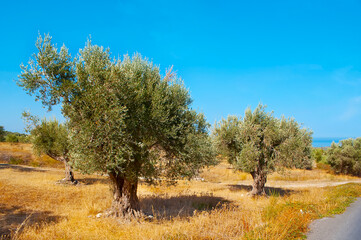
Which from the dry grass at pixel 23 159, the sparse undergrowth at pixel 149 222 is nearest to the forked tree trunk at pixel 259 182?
the sparse undergrowth at pixel 149 222

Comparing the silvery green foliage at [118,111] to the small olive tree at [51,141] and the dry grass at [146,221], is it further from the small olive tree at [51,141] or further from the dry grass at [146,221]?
the small olive tree at [51,141]

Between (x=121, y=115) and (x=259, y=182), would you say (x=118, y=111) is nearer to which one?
(x=121, y=115)

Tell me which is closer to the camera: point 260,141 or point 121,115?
point 121,115

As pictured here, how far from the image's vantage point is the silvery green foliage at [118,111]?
11.3 metres

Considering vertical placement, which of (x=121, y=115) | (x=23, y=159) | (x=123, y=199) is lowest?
(x=23, y=159)

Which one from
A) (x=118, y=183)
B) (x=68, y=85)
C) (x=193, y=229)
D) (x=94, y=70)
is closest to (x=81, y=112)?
(x=68, y=85)

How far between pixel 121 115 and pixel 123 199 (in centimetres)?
598

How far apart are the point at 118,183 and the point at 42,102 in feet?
20.9

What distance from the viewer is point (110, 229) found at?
38.0 ft

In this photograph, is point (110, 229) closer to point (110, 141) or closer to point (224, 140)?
point (110, 141)

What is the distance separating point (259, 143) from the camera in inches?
939

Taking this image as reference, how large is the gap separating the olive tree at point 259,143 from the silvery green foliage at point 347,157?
37.3 metres

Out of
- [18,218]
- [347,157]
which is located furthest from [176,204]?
[347,157]

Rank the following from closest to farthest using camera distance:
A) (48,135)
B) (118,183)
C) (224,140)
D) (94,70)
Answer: (94,70) → (118,183) → (224,140) → (48,135)
